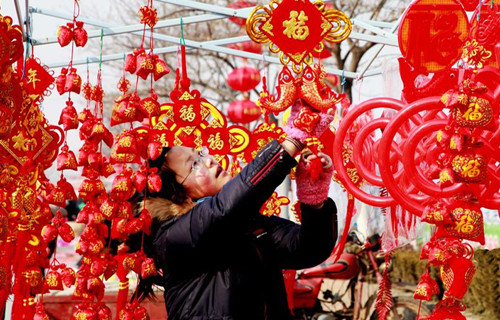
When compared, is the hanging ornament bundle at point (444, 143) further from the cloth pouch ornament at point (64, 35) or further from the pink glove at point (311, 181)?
the cloth pouch ornament at point (64, 35)

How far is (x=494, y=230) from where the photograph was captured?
27.5 ft

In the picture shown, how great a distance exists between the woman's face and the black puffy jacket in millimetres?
165

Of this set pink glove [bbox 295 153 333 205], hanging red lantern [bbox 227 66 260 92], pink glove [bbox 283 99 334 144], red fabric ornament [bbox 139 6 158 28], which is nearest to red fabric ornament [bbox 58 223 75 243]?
red fabric ornament [bbox 139 6 158 28]

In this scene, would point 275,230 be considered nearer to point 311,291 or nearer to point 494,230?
point 311,291

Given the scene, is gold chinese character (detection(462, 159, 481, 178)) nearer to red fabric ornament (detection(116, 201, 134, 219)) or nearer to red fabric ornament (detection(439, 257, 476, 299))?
red fabric ornament (detection(439, 257, 476, 299))

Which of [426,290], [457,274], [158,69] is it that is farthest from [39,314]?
[457,274]

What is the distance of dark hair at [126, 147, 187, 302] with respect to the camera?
265 cm

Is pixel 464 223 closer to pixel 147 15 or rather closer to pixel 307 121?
pixel 307 121

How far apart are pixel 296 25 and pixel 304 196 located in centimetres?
57

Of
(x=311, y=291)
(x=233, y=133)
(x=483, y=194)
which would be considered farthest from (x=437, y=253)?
(x=311, y=291)

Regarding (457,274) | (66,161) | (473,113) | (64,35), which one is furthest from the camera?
(66,161)

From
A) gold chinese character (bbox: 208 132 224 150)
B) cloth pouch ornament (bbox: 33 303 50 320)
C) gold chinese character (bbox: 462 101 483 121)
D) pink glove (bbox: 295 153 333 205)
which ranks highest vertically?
gold chinese character (bbox: 462 101 483 121)

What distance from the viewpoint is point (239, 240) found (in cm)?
238

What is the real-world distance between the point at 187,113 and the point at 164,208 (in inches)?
37.6
